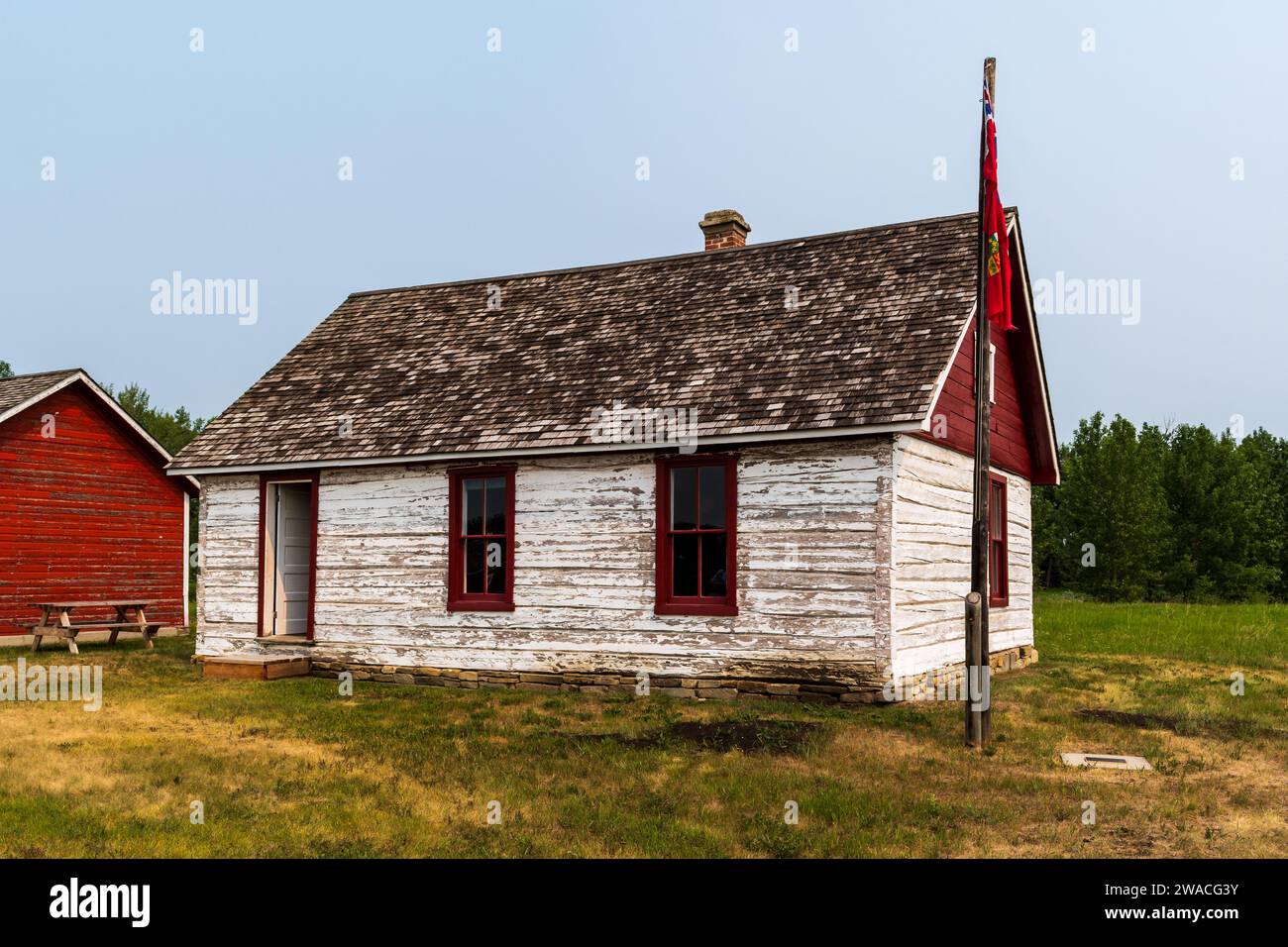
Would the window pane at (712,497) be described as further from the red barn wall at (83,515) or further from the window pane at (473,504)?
the red barn wall at (83,515)

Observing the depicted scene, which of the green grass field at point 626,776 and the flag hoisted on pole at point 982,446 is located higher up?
the flag hoisted on pole at point 982,446

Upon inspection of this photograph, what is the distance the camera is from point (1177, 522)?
2724 inches

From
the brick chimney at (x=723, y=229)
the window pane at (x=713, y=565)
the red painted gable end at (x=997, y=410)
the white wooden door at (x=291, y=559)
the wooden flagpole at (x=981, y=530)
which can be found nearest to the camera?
the wooden flagpole at (x=981, y=530)

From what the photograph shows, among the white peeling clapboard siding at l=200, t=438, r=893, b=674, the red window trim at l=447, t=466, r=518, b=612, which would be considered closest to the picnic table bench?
the white peeling clapboard siding at l=200, t=438, r=893, b=674

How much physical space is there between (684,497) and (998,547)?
239 inches

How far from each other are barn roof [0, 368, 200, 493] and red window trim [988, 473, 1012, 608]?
610 inches

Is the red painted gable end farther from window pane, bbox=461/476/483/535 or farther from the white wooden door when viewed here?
the white wooden door

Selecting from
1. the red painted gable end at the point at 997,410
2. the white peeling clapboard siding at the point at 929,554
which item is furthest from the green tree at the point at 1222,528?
the white peeling clapboard siding at the point at 929,554

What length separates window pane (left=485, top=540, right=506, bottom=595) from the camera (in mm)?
15156

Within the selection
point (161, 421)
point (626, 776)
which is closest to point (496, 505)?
point (626, 776)

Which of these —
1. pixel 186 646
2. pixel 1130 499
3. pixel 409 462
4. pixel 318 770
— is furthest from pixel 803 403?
pixel 1130 499

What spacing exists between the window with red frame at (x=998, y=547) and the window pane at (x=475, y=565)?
25.2 ft

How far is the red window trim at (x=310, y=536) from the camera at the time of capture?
1648 centimetres
